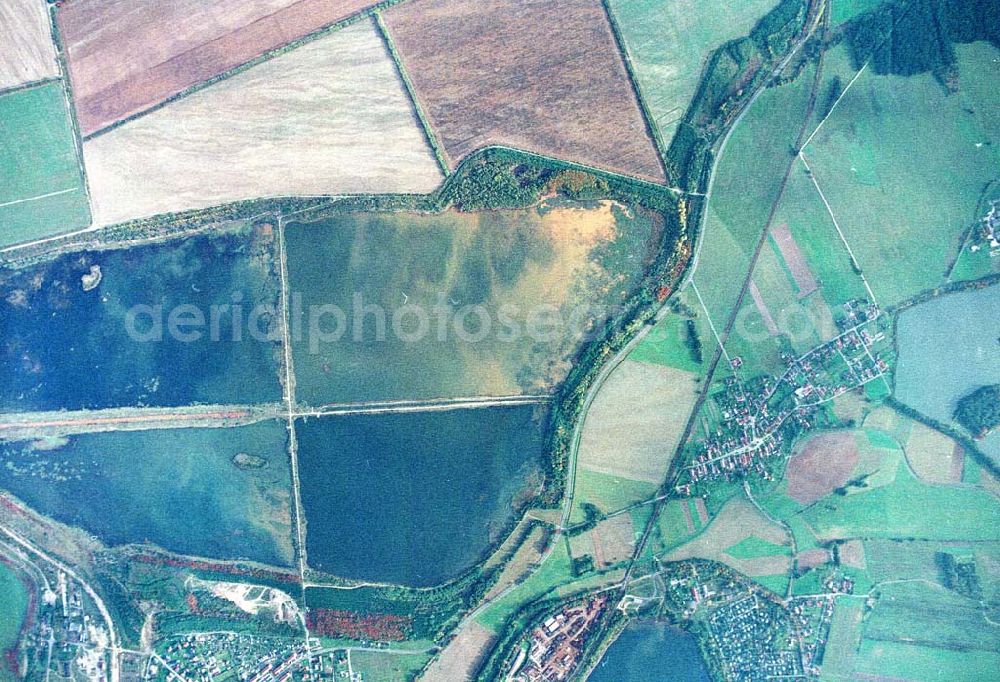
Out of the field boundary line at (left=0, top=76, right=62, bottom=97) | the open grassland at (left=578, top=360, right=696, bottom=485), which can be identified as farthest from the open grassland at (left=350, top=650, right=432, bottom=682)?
the field boundary line at (left=0, top=76, right=62, bottom=97)

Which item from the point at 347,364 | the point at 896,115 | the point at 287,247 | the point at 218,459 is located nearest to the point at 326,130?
the point at 287,247

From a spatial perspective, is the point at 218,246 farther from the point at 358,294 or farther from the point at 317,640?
the point at 317,640

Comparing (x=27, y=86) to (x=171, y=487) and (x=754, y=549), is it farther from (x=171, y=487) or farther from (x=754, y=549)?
(x=754, y=549)

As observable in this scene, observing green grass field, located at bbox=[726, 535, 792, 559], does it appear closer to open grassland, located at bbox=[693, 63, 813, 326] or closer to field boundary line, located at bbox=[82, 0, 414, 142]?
open grassland, located at bbox=[693, 63, 813, 326]

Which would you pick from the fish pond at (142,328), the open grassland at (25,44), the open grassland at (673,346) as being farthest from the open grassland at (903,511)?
the open grassland at (25,44)

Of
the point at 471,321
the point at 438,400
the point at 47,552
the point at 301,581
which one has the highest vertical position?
the point at 471,321

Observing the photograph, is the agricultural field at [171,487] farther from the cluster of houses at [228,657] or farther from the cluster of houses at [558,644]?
the cluster of houses at [558,644]
